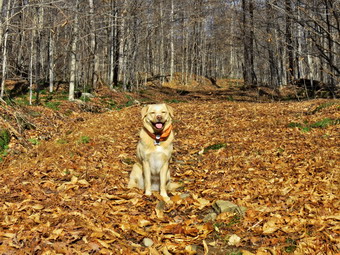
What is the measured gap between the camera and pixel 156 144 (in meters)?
5.50

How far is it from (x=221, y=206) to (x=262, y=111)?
10797 mm

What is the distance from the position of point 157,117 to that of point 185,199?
1633 mm

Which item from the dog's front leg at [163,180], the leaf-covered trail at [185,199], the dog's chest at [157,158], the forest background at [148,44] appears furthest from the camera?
the forest background at [148,44]

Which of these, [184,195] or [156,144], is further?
[184,195]

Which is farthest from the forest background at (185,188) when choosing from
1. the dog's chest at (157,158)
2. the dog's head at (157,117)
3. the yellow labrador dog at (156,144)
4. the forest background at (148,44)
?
the forest background at (148,44)

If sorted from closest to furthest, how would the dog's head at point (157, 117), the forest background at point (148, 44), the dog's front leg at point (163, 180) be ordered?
the dog's head at point (157, 117) → the dog's front leg at point (163, 180) → the forest background at point (148, 44)

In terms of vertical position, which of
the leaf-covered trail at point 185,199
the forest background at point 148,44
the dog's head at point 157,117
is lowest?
the leaf-covered trail at point 185,199

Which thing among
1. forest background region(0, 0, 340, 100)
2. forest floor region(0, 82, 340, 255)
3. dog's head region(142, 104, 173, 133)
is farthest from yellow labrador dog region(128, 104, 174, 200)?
forest background region(0, 0, 340, 100)

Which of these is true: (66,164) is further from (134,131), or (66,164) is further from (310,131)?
(310,131)

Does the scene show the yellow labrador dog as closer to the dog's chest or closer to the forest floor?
the dog's chest

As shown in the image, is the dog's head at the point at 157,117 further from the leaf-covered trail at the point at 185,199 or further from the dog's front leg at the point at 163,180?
the leaf-covered trail at the point at 185,199

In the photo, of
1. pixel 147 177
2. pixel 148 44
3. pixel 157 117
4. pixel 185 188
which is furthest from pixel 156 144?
pixel 148 44

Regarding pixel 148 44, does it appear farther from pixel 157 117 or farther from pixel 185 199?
pixel 185 199

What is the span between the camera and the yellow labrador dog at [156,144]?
5.35 metres
